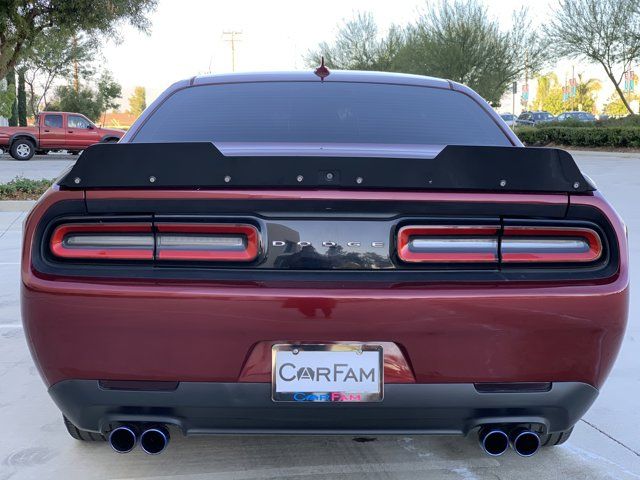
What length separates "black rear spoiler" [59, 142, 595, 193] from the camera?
2092 millimetres

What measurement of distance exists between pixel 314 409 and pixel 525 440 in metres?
0.67

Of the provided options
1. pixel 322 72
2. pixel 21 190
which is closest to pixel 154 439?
pixel 322 72

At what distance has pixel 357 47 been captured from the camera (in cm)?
4769

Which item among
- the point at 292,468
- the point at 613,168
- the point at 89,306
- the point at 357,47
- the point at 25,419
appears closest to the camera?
the point at 89,306

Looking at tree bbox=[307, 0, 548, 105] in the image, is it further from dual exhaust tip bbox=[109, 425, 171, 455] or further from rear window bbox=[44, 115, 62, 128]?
dual exhaust tip bbox=[109, 425, 171, 455]

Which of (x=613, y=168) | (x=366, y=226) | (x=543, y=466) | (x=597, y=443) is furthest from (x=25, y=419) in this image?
(x=613, y=168)

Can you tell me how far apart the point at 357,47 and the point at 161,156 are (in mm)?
47372

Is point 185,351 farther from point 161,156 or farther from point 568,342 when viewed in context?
point 568,342

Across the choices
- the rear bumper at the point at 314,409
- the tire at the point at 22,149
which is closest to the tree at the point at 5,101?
the tire at the point at 22,149

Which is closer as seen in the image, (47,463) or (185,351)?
(185,351)

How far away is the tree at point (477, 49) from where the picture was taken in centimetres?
3694

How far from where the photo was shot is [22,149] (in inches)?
960

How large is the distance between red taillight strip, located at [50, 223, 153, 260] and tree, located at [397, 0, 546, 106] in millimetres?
36268

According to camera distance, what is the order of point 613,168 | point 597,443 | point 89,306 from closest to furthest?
point 89,306 < point 597,443 < point 613,168
